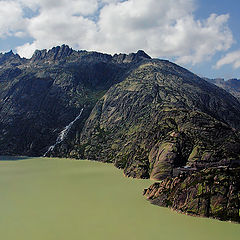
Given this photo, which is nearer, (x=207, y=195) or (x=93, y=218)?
(x=93, y=218)

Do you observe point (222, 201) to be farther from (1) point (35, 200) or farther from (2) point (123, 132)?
(2) point (123, 132)

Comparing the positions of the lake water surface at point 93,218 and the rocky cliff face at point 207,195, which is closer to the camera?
the lake water surface at point 93,218

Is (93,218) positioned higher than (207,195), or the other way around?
(207,195)

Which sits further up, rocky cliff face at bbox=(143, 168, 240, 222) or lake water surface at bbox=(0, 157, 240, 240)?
rocky cliff face at bbox=(143, 168, 240, 222)

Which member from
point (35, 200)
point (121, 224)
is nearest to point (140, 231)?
point (121, 224)

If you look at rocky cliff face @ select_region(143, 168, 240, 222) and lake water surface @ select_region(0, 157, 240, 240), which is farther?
rocky cliff face @ select_region(143, 168, 240, 222)

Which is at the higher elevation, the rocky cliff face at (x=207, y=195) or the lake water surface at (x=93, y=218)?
the rocky cliff face at (x=207, y=195)
